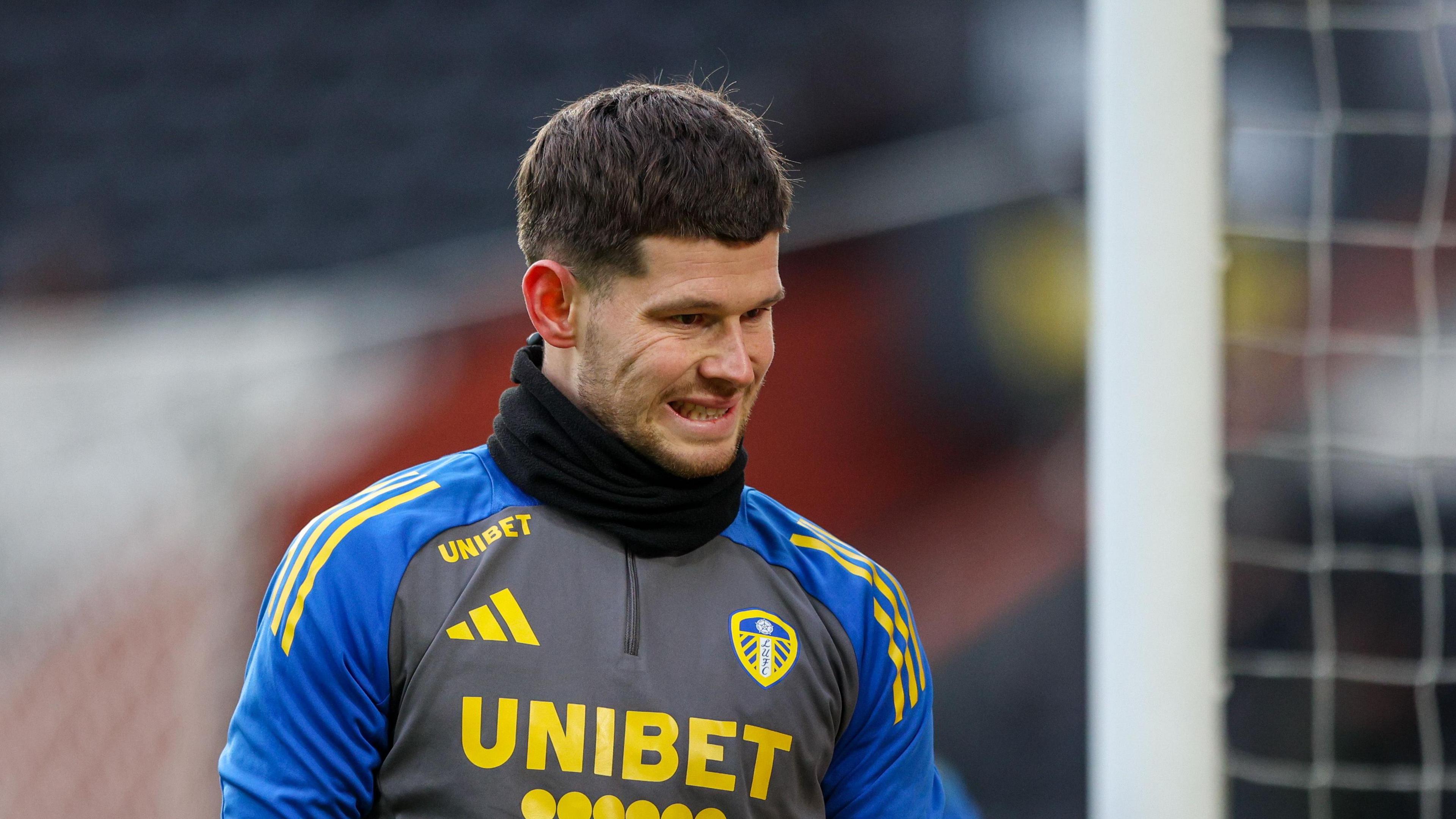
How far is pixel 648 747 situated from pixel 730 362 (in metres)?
0.35

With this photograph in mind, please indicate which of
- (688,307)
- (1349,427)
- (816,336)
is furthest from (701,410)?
(816,336)

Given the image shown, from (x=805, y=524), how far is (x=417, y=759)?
0.47 metres

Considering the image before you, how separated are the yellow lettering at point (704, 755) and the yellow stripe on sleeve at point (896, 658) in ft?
0.67

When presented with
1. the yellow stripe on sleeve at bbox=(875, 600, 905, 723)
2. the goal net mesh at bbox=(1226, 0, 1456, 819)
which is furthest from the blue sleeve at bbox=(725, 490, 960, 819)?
the goal net mesh at bbox=(1226, 0, 1456, 819)

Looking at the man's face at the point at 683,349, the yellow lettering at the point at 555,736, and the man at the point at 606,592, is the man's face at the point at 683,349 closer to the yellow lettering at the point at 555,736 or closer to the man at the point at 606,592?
the man at the point at 606,592

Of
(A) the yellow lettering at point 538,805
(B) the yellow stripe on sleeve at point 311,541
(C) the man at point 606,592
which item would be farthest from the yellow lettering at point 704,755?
(B) the yellow stripe on sleeve at point 311,541

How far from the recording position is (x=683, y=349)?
1254 mm

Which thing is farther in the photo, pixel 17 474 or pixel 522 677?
pixel 17 474

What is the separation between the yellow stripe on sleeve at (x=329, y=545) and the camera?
1.17 m

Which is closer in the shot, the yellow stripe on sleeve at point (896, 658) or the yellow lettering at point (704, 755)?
the yellow lettering at point (704, 755)

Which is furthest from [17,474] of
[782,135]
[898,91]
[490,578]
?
[490,578]

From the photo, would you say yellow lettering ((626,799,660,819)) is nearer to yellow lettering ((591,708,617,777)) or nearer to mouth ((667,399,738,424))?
yellow lettering ((591,708,617,777))

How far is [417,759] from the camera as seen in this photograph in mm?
1186

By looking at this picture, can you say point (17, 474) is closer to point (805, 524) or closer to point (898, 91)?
point (898, 91)
